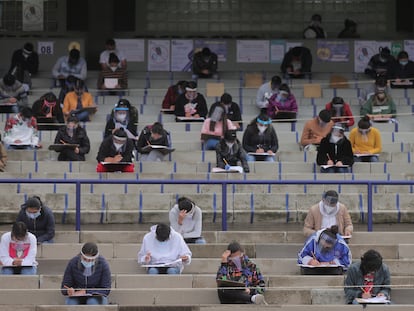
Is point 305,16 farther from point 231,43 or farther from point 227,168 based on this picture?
point 227,168

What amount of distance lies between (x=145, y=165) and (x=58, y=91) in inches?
207

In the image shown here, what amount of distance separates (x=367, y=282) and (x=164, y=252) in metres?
2.56

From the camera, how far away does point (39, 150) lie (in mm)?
22953

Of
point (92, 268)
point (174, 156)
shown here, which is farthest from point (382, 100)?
point (92, 268)

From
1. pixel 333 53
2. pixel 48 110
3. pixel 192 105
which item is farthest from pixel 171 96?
pixel 333 53

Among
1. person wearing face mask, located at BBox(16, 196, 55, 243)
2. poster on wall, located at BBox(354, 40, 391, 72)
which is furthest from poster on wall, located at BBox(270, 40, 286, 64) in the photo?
person wearing face mask, located at BBox(16, 196, 55, 243)

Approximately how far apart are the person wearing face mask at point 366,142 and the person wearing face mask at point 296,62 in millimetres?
5174

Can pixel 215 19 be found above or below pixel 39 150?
above

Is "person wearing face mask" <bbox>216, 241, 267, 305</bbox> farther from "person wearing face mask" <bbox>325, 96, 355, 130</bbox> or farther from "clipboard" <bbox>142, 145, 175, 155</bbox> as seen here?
"person wearing face mask" <bbox>325, 96, 355, 130</bbox>

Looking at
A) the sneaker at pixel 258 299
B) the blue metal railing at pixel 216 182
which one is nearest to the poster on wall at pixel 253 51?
the blue metal railing at pixel 216 182

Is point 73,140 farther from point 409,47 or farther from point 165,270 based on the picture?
point 409,47

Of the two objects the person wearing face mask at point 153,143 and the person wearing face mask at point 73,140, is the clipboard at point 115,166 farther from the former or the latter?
the person wearing face mask at point 73,140

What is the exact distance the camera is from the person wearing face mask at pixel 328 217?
19.0 m

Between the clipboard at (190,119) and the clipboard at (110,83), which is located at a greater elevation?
the clipboard at (110,83)
